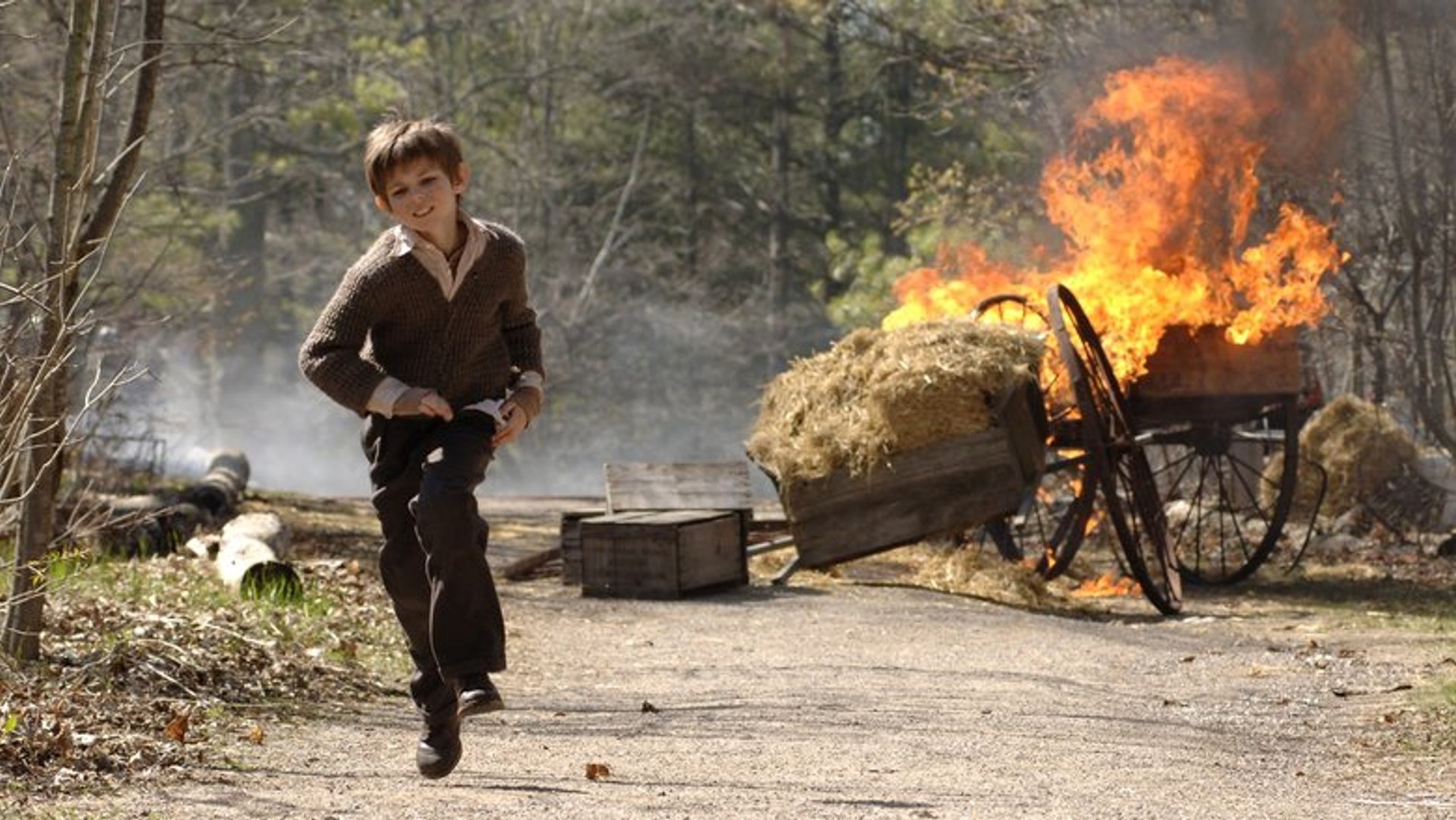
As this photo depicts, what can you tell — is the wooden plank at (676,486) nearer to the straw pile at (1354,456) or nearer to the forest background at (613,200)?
the straw pile at (1354,456)

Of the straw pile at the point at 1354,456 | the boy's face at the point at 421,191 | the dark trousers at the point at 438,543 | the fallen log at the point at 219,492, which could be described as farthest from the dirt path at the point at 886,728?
the straw pile at the point at 1354,456

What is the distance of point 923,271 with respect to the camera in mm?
18625

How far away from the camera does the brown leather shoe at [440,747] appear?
21.9 feet

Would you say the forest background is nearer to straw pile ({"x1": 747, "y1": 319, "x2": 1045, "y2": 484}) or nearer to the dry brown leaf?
straw pile ({"x1": 747, "y1": 319, "x2": 1045, "y2": 484})

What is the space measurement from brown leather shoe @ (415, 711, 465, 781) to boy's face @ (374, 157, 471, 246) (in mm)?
1455

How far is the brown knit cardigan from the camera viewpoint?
6578 millimetres

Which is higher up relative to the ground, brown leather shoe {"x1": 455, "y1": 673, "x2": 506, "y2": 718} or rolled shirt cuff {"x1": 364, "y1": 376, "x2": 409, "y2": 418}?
rolled shirt cuff {"x1": 364, "y1": 376, "x2": 409, "y2": 418}

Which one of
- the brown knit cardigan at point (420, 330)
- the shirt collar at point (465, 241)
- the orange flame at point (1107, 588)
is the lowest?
the orange flame at point (1107, 588)

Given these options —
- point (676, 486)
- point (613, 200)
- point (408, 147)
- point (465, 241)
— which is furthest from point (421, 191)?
point (613, 200)

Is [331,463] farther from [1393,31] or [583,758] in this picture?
[583,758]

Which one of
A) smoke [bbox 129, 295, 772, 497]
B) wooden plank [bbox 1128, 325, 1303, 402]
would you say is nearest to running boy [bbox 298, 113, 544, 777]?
wooden plank [bbox 1128, 325, 1303, 402]

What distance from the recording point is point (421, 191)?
21.2 ft

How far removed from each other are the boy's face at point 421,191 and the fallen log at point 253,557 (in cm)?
577

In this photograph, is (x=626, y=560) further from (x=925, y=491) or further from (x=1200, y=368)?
(x=1200, y=368)
